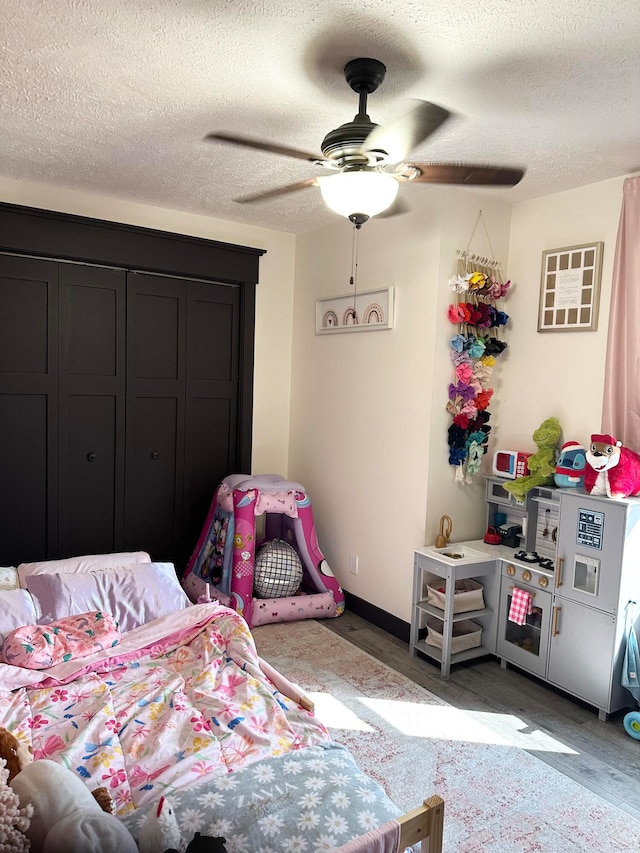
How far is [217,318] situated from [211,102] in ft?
6.48

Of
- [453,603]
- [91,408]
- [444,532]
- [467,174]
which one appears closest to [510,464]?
[444,532]

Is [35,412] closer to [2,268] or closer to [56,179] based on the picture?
[2,268]

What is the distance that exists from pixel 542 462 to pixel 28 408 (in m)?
2.97

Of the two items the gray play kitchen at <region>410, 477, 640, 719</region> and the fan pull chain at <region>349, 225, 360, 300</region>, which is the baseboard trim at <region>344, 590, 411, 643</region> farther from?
the fan pull chain at <region>349, 225, 360, 300</region>

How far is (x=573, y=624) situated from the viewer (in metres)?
2.93

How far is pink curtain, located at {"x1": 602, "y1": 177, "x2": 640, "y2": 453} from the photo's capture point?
A: 9.64ft

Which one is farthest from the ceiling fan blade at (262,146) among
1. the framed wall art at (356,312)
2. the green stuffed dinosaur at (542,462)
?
the green stuffed dinosaur at (542,462)

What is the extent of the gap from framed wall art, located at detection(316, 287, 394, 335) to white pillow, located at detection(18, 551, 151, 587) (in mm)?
1938

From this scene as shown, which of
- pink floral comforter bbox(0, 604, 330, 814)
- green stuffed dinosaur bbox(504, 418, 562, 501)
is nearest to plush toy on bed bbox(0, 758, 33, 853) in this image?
pink floral comforter bbox(0, 604, 330, 814)

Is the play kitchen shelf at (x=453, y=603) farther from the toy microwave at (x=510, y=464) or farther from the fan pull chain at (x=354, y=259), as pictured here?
the fan pull chain at (x=354, y=259)

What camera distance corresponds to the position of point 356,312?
3957 mm

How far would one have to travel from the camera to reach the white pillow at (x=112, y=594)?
8.24ft

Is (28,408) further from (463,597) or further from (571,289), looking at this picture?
(571,289)

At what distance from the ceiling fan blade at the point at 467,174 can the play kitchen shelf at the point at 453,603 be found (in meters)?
1.89
